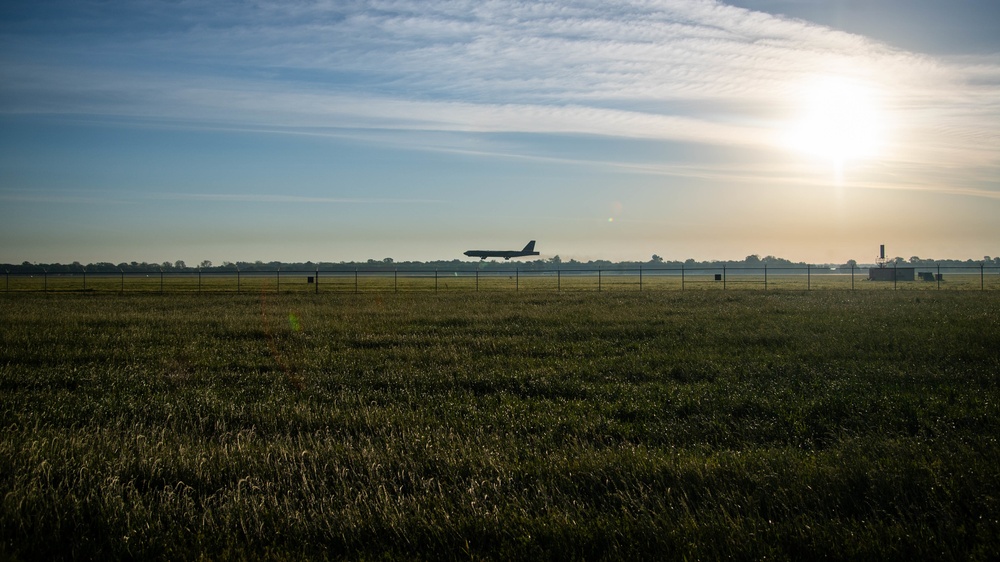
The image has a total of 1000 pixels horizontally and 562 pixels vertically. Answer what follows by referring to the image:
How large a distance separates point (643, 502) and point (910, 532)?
78.1 inches

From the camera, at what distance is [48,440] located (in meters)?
7.98

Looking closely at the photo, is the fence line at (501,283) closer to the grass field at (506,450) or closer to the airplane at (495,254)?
the airplane at (495,254)

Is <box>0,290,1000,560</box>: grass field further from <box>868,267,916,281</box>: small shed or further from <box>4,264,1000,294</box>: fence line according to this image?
<box>868,267,916,281</box>: small shed

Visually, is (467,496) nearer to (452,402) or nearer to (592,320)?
(452,402)

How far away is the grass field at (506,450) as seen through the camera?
5348 mm

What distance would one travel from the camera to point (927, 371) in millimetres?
12656

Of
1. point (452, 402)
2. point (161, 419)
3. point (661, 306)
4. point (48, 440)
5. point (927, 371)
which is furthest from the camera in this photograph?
point (661, 306)

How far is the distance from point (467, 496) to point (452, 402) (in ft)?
14.9

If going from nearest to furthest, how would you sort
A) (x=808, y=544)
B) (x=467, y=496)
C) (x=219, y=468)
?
(x=808, y=544) < (x=467, y=496) < (x=219, y=468)

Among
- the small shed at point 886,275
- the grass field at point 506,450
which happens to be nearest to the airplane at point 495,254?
the small shed at point 886,275

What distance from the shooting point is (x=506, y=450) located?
25.4 ft

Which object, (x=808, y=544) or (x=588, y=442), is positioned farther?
(x=588, y=442)

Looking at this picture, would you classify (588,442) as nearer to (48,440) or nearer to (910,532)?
(910,532)

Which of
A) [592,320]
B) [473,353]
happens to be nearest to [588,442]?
[473,353]
